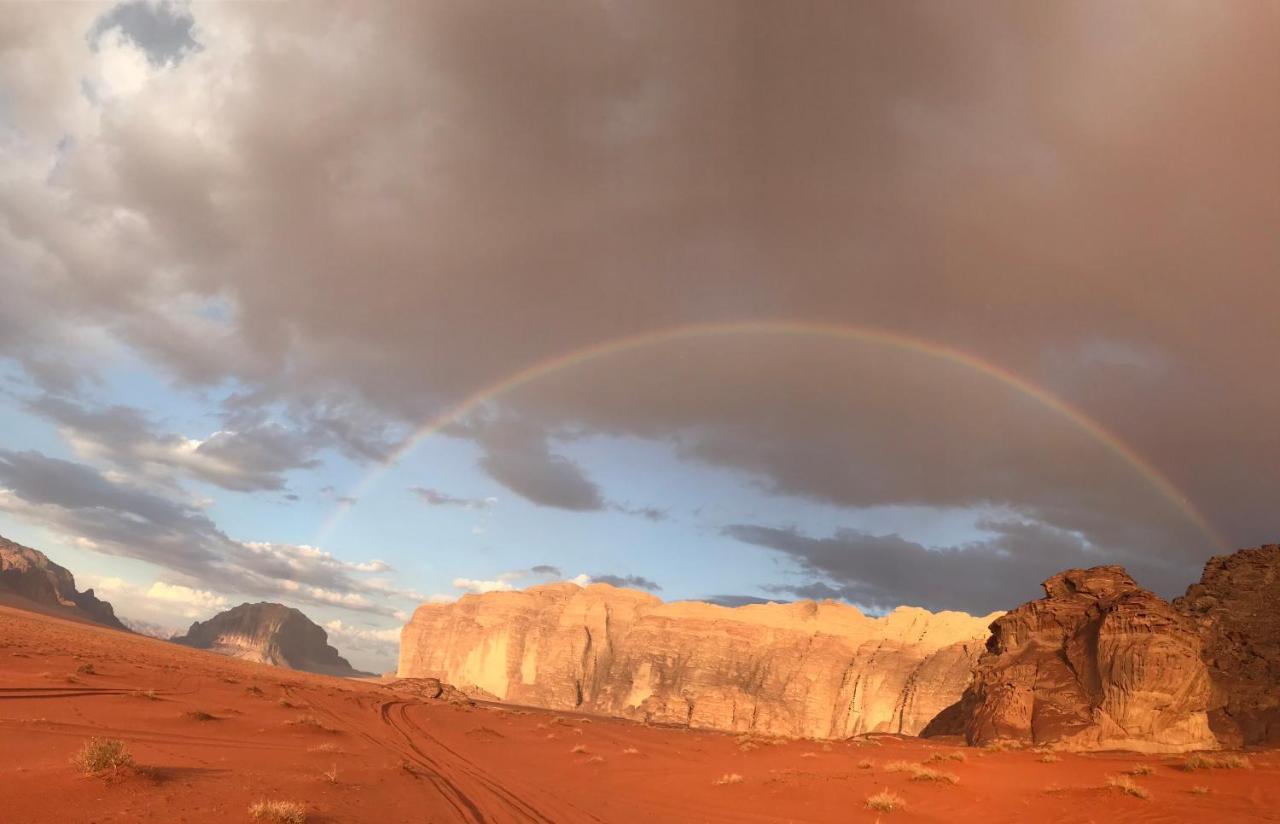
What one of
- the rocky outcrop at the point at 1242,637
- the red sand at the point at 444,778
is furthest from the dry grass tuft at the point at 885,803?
the rocky outcrop at the point at 1242,637

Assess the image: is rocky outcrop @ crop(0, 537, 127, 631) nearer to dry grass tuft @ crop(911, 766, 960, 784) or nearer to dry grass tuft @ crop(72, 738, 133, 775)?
dry grass tuft @ crop(72, 738, 133, 775)

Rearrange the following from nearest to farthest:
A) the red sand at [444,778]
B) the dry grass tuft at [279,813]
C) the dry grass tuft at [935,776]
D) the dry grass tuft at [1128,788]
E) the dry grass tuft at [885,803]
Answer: the dry grass tuft at [279,813] < the red sand at [444,778] < the dry grass tuft at [1128,788] < the dry grass tuft at [885,803] < the dry grass tuft at [935,776]

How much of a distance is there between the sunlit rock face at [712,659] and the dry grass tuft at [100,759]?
127587 mm

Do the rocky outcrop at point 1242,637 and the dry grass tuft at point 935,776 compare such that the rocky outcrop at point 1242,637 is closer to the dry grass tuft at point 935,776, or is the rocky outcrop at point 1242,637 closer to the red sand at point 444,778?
the red sand at point 444,778

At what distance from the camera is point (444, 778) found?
17.8m

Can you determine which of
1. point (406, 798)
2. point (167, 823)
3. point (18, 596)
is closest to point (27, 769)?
point (167, 823)

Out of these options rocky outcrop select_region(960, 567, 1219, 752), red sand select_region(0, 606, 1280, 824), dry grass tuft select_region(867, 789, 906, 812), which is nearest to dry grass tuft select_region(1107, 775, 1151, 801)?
red sand select_region(0, 606, 1280, 824)

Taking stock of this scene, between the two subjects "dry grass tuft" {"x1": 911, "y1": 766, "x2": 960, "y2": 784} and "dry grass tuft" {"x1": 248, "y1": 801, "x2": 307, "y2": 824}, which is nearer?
"dry grass tuft" {"x1": 248, "y1": 801, "x2": 307, "y2": 824}

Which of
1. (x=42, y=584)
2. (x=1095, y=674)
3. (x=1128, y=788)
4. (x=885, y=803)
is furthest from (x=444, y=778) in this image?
(x=42, y=584)

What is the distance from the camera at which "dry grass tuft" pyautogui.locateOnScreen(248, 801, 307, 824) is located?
33.8 feet

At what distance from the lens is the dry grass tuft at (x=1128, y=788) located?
1403cm

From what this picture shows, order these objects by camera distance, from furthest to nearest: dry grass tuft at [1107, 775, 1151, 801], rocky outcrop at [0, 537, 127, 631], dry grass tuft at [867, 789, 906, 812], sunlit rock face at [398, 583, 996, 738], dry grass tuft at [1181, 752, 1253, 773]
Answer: rocky outcrop at [0, 537, 127, 631] < sunlit rock face at [398, 583, 996, 738] < dry grass tuft at [1181, 752, 1253, 773] < dry grass tuft at [867, 789, 906, 812] < dry grass tuft at [1107, 775, 1151, 801]

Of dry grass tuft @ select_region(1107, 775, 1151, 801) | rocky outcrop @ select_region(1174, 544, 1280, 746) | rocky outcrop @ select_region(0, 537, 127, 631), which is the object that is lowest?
rocky outcrop @ select_region(0, 537, 127, 631)

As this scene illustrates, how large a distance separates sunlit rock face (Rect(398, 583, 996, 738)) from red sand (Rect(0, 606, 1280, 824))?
368 ft
